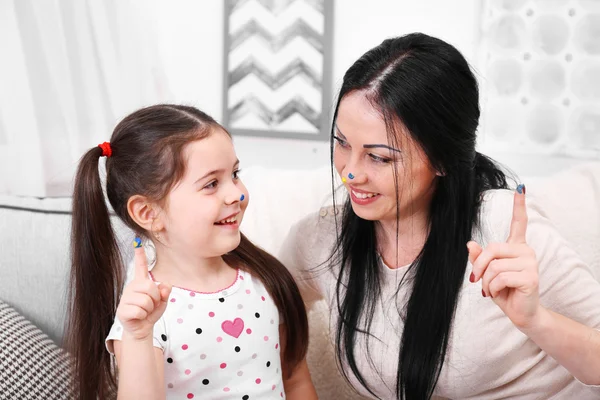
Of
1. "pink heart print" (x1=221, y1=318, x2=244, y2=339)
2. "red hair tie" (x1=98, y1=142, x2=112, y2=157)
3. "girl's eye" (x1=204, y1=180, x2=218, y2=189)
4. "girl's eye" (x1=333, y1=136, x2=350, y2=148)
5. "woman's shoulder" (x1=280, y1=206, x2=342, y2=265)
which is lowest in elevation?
"pink heart print" (x1=221, y1=318, x2=244, y2=339)

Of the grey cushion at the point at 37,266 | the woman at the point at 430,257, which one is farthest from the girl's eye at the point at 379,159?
the grey cushion at the point at 37,266

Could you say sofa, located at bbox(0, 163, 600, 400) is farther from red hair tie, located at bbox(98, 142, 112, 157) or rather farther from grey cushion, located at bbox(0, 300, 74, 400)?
red hair tie, located at bbox(98, 142, 112, 157)

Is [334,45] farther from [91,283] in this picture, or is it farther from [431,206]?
[91,283]

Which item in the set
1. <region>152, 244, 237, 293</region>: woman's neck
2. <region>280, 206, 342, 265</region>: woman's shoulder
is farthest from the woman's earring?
<region>280, 206, 342, 265</region>: woman's shoulder

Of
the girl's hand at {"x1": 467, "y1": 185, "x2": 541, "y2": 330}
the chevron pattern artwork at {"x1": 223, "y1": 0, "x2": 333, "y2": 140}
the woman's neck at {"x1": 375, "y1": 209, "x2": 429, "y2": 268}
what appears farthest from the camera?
the chevron pattern artwork at {"x1": 223, "y1": 0, "x2": 333, "y2": 140}

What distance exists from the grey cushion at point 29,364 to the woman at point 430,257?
0.52 m

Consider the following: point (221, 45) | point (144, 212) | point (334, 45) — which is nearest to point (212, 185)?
point (144, 212)

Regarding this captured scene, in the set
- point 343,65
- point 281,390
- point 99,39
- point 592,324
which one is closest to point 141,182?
point 281,390

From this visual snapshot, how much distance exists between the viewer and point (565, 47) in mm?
1868

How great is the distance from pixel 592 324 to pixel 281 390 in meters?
0.55

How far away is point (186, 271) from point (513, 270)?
55cm

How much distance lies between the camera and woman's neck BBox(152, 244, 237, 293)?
1.18 meters

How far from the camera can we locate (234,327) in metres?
1.17

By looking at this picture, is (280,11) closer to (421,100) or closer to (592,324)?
(421,100)
